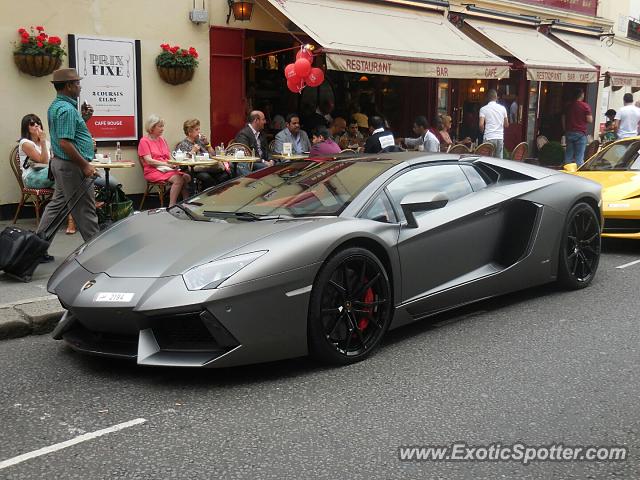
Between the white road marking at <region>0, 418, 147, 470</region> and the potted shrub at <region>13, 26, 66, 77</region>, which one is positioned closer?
the white road marking at <region>0, 418, 147, 470</region>

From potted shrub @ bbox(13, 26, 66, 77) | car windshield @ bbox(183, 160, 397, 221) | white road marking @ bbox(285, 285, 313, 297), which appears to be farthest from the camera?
potted shrub @ bbox(13, 26, 66, 77)

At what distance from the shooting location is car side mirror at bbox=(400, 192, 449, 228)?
5.02 m

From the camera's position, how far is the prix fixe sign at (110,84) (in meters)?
9.85

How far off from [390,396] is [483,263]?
1.87m

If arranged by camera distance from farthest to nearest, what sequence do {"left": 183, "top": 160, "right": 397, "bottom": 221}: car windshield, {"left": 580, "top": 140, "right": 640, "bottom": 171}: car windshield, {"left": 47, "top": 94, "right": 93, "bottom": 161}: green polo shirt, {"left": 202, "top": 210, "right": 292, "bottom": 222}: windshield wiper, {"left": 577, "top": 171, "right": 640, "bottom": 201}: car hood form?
{"left": 580, "top": 140, "right": 640, "bottom": 171}: car windshield
{"left": 577, "top": 171, "right": 640, "bottom": 201}: car hood
{"left": 47, "top": 94, "right": 93, "bottom": 161}: green polo shirt
{"left": 183, "top": 160, "right": 397, "bottom": 221}: car windshield
{"left": 202, "top": 210, "right": 292, "bottom": 222}: windshield wiper

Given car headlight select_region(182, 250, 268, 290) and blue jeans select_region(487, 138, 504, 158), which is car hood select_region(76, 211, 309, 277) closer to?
car headlight select_region(182, 250, 268, 290)

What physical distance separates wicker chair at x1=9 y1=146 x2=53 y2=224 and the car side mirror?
506cm

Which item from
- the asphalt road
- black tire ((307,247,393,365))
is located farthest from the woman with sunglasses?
black tire ((307,247,393,365))

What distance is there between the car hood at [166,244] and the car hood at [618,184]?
5097mm

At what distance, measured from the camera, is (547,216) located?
6043 mm

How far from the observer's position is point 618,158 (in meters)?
9.45

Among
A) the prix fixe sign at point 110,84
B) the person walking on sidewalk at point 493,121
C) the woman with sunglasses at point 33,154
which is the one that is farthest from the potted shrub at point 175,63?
the person walking on sidewalk at point 493,121

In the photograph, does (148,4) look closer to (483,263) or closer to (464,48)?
(464,48)

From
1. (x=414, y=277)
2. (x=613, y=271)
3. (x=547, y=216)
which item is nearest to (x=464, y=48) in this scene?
(x=613, y=271)
